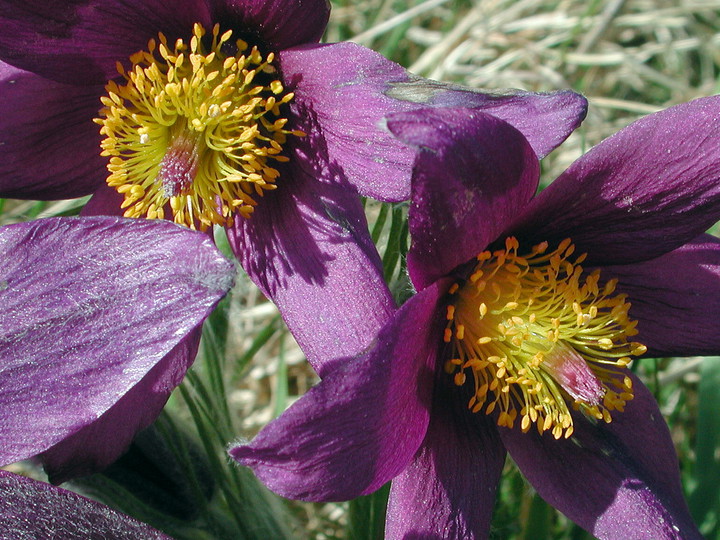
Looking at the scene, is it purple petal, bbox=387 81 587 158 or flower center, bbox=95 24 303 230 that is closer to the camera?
purple petal, bbox=387 81 587 158

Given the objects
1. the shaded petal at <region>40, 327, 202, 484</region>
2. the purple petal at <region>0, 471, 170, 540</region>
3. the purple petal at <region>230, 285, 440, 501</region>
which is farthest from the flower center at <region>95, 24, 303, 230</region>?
the purple petal at <region>0, 471, 170, 540</region>

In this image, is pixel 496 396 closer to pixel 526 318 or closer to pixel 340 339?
pixel 526 318

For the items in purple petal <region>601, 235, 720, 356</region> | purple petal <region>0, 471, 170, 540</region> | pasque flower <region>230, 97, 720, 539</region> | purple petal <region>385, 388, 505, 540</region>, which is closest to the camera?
purple petal <region>0, 471, 170, 540</region>

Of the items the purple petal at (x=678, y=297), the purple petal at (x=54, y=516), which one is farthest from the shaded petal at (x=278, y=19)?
the purple petal at (x=54, y=516)

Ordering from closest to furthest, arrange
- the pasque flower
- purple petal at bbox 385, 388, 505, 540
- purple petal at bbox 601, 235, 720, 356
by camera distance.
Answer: the pasque flower, purple petal at bbox 385, 388, 505, 540, purple petal at bbox 601, 235, 720, 356

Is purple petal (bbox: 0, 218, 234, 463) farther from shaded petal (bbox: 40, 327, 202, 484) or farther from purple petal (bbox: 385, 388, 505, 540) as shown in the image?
purple petal (bbox: 385, 388, 505, 540)

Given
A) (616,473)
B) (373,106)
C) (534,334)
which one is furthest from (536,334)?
(373,106)

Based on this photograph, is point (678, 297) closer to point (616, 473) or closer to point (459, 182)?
point (616, 473)
